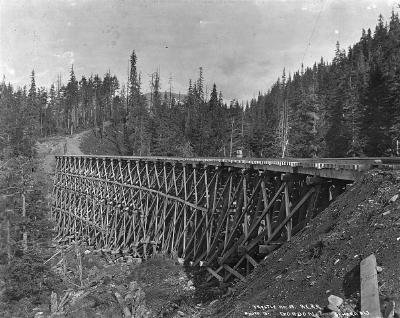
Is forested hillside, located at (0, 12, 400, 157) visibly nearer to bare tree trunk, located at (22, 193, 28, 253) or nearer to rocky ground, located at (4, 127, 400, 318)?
bare tree trunk, located at (22, 193, 28, 253)

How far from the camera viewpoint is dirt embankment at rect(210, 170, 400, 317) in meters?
4.22

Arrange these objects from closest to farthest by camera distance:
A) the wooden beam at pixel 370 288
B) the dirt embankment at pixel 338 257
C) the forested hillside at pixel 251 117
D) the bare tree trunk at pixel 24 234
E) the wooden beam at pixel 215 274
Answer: the wooden beam at pixel 370 288, the dirt embankment at pixel 338 257, the wooden beam at pixel 215 274, the bare tree trunk at pixel 24 234, the forested hillside at pixel 251 117

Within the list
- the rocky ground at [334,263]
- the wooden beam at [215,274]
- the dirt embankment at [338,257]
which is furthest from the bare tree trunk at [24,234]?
the dirt embankment at [338,257]

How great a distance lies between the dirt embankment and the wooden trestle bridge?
1056 millimetres

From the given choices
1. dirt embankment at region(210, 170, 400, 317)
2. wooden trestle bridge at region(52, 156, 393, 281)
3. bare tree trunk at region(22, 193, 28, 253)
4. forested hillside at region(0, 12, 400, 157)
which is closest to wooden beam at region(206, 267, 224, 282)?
wooden trestle bridge at region(52, 156, 393, 281)

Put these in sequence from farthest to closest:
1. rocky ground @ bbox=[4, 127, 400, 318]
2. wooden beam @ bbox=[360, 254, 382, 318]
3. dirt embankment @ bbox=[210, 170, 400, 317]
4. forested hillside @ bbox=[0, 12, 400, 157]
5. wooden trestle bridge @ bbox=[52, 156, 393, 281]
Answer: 1. forested hillside @ bbox=[0, 12, 400, 157]
2. wooden trestle bridge @ bbox=[52, 156, 393, 281]
3. dirt embankment @ bbox=[210, 170, 400, 317]
4. rocky ground @ bbox=[4, 127, 400, 318]
5. wooden beam @ bbox=[360, 254, 382, 318]

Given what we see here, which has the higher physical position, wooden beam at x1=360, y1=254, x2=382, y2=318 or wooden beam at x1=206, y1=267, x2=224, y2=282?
wooden beam at x1=360, y1=254, x2=382, y2=318

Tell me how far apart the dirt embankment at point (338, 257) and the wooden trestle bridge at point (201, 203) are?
1.06m

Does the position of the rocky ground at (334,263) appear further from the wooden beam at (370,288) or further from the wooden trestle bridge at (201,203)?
the wooden trestle bridge at (201,203)

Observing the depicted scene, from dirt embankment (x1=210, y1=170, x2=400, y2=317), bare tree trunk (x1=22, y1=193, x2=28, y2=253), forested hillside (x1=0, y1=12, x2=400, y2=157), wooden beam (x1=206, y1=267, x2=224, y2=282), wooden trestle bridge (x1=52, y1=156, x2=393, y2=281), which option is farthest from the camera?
forested hillside (x1=0, y1=12, x2=400, y2=157)

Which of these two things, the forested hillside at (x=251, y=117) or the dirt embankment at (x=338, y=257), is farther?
the forested hillside at (x=251, y=117)

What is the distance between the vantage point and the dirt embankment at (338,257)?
13.8 ft

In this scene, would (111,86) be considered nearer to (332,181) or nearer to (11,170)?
(11,170)

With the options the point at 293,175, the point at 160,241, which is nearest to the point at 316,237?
the point at 293,175
